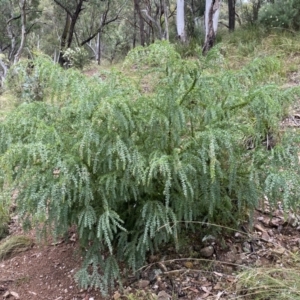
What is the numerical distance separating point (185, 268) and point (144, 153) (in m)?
0.90

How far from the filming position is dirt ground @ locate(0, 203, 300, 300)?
8.30 feet

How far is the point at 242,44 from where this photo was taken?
712cm

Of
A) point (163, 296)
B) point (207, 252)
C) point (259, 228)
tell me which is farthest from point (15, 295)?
point (259, 228)

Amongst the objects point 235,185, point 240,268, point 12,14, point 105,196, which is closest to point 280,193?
point 235,185

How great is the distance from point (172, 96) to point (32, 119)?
0.89 m

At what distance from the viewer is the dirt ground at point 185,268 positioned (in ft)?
8.30

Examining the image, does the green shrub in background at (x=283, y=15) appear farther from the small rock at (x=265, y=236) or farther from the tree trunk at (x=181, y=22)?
the small rock at (x=265, y=236)

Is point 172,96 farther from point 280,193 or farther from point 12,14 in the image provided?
point 12,14

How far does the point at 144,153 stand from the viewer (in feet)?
7.49

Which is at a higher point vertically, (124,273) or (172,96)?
(172,96)

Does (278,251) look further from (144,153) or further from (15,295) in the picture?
(15,295)

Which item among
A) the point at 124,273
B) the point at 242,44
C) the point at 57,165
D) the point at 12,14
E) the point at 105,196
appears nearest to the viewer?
the point at 57,165

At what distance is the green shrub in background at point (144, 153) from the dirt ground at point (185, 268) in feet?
0.54

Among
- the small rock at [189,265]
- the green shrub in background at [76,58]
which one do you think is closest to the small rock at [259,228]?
the small rock at [189,265]
